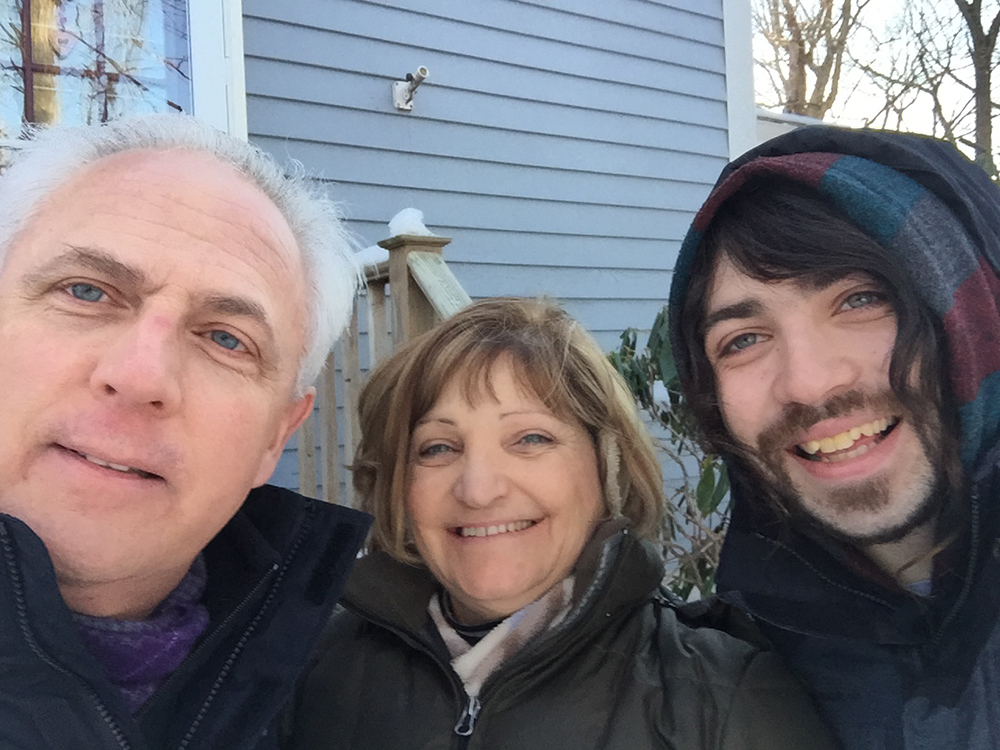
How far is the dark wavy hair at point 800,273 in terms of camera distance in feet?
4.10

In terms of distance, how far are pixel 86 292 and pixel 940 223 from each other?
139cm

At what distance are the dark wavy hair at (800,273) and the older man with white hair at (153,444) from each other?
77 centimetres

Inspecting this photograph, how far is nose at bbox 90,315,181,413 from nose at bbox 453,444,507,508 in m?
0.63

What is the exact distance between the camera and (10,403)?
1.10 meters

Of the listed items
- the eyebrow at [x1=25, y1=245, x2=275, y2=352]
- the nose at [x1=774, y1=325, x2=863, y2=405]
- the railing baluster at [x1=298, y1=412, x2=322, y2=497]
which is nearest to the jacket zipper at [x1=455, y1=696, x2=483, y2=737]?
the nose at [x1=774, y1=325, x2=863, y2=405]

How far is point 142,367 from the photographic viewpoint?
1133mm

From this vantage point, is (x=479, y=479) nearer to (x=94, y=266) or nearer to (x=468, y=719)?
(x=468, y=719)

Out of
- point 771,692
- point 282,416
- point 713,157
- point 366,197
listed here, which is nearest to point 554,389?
point 282,416

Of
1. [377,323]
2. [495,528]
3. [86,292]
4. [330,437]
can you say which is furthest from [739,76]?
[86,292]

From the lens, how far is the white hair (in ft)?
4.22

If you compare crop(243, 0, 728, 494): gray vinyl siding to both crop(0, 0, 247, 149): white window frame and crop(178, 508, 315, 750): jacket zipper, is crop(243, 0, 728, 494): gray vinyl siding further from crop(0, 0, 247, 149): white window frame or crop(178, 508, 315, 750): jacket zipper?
crop(178, 508, 315, 750): jacket zipper

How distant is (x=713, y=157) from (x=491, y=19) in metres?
2.02

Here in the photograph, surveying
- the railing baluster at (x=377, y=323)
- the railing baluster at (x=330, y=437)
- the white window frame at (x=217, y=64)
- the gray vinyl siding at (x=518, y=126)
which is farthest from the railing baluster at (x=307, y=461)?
the white window frame at (x=217, y=64)

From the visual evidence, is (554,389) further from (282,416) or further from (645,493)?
(282,416)
